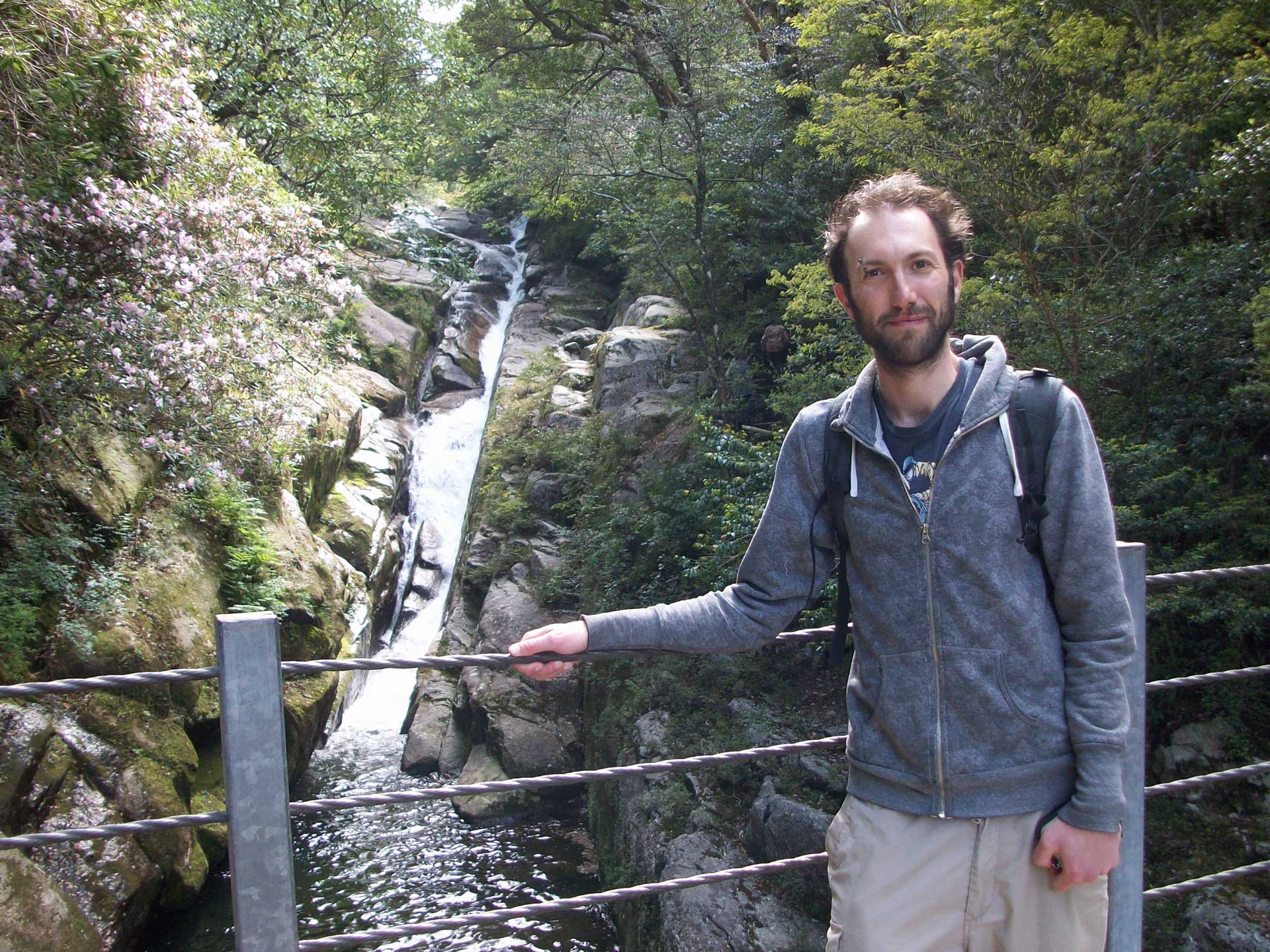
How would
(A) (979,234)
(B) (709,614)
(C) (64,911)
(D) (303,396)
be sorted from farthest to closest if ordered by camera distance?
(D) (303,396) → (A) (979,234) → (C) (64,911) → (B) (709,614)

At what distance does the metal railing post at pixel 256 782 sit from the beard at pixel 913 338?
1.28 metres

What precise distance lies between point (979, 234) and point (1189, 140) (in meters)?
2.14

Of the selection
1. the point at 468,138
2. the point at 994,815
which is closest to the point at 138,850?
the point at 994,815

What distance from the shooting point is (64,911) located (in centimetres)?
501

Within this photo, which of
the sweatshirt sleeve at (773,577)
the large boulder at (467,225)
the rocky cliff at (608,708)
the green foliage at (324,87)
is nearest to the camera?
the sweatshirt sleeve at (773,577)

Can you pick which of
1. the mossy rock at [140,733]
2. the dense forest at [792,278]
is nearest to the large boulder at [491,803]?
the dense forest at [792,278]

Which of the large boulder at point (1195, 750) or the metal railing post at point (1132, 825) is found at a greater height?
the metal railing post at point (1132, 825)

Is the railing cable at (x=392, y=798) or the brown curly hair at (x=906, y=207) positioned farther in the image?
the brown curly hair at (x=906, y=207)

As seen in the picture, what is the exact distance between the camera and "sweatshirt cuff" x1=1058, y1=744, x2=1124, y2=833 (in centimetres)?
159

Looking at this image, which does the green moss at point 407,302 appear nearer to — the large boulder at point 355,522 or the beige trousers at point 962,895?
the large boulder at point 355,522

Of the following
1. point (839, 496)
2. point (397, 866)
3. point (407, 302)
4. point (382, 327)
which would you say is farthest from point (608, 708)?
point (407, 302)

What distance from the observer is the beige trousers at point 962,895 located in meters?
1.65

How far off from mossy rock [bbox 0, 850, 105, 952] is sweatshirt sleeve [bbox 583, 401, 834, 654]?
445 cm

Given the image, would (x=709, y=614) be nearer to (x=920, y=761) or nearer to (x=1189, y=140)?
(x=920, y=761)
